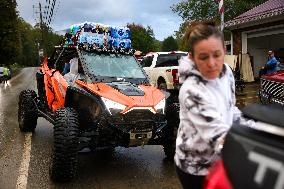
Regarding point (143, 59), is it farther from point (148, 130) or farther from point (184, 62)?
point (184, 62)

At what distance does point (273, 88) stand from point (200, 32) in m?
6.80

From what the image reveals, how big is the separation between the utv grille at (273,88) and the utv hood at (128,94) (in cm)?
291

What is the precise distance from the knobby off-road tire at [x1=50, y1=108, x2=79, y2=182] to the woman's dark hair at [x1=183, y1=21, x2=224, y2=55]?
3466 millimetres

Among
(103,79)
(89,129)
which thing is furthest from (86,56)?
(89,129)

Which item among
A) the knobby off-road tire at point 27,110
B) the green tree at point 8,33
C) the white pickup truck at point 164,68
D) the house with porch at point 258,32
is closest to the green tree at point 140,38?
the green tree at point 8,33

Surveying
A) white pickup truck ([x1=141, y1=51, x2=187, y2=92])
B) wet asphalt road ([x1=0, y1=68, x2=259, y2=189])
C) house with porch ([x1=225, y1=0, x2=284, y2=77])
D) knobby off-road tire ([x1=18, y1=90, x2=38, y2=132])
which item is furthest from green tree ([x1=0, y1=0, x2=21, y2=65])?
wet asphalt road ([x1=0, y1=68, x2=259, y2=189])

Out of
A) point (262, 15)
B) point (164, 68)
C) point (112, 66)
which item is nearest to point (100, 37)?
point (112, 66)

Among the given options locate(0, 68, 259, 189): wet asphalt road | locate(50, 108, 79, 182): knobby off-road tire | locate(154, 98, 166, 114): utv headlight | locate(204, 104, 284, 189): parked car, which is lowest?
locate(0, 68, 259, 189): wet asphalt road

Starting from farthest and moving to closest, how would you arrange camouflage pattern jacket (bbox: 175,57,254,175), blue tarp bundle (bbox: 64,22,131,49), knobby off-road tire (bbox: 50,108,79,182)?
blue tarp bundle (bbox: 64,22,131,49) → knobby off-road tire (bbox: 50,108,79,182) → camouflage pattern jacket (bbox: 175,57,254,175)

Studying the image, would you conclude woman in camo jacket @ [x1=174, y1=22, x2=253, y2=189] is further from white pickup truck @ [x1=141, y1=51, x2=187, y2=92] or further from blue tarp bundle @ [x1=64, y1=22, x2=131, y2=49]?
white pickup truck @ [x1=141, y1=51, x2=187, y2=92]

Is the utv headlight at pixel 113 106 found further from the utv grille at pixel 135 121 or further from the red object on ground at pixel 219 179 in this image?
the red object on ground at pixel 219 179

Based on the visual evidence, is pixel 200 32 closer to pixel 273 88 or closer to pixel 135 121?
pixel 135 121

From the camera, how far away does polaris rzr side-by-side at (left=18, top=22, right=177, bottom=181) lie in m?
5.70

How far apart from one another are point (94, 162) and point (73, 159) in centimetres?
140
